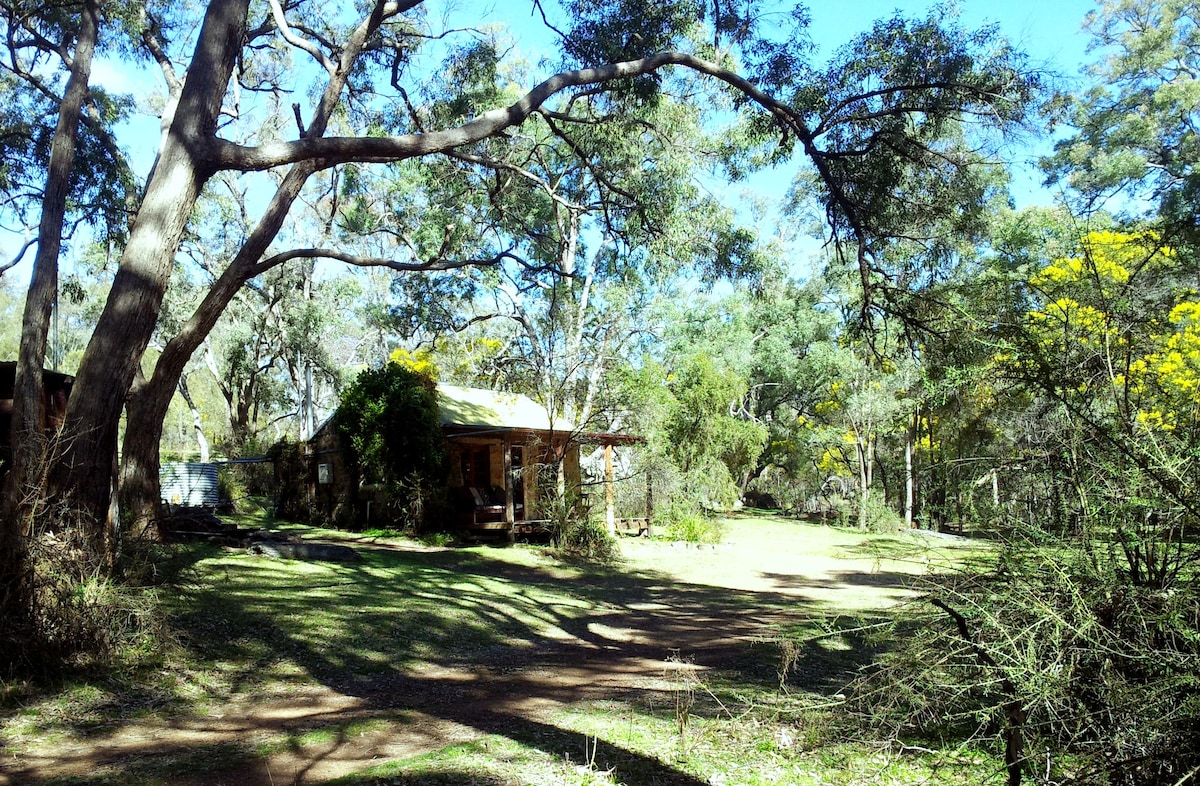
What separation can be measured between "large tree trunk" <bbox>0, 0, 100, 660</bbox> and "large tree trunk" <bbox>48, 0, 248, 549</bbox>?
37cm

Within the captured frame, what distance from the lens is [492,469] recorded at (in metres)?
23.3

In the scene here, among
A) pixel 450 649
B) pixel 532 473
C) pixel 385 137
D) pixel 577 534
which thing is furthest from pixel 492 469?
pixel 385 137

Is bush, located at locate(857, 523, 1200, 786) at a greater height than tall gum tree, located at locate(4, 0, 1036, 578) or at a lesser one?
lesser

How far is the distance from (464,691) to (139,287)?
4.65m

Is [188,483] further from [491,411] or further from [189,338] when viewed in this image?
[189,338]

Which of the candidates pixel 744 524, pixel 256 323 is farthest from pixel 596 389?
pixel 256 323

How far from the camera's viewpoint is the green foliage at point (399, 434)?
63.2ft

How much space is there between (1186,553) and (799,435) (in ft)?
111

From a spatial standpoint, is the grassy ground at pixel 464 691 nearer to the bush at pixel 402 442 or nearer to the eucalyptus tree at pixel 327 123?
the eucalyptus tree at pixel 327 123

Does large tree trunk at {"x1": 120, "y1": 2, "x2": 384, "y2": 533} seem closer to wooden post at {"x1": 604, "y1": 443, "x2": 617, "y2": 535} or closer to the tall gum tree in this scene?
the tall gum tree

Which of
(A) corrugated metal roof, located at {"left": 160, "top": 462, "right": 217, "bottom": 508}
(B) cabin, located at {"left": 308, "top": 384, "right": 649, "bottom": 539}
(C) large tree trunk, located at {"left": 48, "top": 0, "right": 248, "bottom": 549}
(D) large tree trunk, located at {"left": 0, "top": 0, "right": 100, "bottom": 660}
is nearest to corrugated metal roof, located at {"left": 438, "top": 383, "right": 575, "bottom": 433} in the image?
(B) cabin, located at {"left": 308, "top": 384, "right": 649, "bottom": 539}

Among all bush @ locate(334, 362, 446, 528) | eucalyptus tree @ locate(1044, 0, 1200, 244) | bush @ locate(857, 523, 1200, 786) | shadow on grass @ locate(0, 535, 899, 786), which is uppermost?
eucalyptus tree @ locate(1044, 0, 1200, 244)

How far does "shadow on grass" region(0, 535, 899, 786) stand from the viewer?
17.6ft

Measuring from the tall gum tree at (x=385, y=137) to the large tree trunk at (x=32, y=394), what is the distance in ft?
0.79
